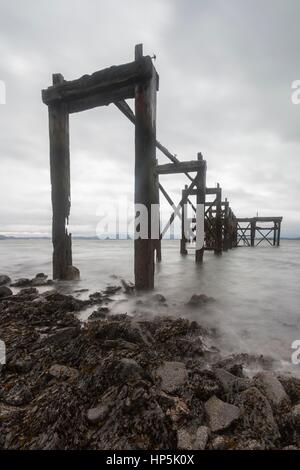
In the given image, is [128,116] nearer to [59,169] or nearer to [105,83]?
[105,83]

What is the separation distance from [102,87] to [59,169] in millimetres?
1686

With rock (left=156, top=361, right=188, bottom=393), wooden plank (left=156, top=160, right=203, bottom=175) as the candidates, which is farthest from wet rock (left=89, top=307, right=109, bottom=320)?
wooden plank (left=156, top=160, right=203, bottom=175)

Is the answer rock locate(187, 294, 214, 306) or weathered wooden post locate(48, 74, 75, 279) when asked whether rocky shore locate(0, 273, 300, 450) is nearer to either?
rock locate(187, 294, 214, 306)

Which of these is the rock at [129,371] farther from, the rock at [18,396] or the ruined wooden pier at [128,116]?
the ruined wooden pier at [128,116]

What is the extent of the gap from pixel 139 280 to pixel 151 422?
317 centimetres

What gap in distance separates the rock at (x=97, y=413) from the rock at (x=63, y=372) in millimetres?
316

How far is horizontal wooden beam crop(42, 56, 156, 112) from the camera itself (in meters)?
4.20

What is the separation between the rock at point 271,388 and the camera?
5.41 feet

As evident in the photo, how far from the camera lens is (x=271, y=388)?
1729 mm

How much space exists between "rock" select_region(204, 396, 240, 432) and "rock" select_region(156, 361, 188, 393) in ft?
0.75

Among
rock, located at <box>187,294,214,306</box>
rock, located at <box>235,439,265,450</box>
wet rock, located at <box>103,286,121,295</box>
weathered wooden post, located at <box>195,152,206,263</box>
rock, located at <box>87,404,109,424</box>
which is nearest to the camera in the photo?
rock, located at <box>235,439,265,450</box>

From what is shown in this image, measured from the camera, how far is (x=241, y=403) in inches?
61.9

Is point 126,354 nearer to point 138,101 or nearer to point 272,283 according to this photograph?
point 138,101
